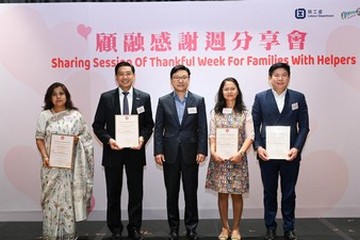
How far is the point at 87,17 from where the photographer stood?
4.64 meters

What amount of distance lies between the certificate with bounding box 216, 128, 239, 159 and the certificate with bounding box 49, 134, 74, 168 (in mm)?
1374

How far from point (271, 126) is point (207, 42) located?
4.55 feet

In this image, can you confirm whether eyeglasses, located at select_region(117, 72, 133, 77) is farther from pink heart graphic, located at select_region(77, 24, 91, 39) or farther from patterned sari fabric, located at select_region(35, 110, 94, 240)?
pink heart graphic, located at select_region(77, 24, 91, 39)

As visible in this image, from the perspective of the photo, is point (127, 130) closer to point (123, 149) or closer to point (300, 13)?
point (123, 149)

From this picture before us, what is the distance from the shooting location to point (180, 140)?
150 inches

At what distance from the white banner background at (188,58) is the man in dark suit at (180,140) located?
884mm

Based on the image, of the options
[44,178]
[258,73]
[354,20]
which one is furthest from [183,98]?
[354,20]

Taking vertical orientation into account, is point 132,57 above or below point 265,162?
above

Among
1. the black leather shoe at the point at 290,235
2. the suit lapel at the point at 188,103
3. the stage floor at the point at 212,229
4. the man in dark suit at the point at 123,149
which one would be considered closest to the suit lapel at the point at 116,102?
the man in dark suit at the point at 123,149

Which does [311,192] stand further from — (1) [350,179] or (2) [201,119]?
(2) [201,119]

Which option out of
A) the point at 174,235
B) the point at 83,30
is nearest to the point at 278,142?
the point at 174,235

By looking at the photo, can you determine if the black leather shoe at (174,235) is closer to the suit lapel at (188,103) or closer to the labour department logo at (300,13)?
the suit lapel at (188,103)

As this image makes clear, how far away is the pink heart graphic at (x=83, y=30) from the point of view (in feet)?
15.3

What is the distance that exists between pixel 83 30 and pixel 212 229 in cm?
264
